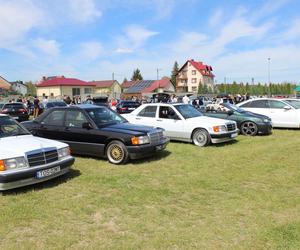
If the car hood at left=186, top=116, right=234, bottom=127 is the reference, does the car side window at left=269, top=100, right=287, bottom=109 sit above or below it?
above

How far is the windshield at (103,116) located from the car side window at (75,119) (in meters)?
0.23

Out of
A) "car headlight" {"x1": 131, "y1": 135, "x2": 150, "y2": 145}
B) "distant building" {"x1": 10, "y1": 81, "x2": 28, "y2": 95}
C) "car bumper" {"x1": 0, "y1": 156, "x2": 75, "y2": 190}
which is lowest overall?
"car bumper" {"x1": 0, "y1": 156, "x2": 75, "y2": 190}

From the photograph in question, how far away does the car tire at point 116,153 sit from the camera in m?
8.38

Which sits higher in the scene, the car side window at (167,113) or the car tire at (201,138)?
the car side window at (167,113)

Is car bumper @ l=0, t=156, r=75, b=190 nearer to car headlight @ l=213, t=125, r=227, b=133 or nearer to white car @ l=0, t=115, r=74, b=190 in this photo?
white car @ l=0, t=115, r=74, b=190

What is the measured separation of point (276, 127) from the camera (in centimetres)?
1619

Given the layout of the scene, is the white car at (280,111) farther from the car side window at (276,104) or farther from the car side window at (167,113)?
the car side window at (167,113)

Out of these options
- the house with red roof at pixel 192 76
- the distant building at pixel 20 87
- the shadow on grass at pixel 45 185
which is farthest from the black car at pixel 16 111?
the distant building at pixel 20 87

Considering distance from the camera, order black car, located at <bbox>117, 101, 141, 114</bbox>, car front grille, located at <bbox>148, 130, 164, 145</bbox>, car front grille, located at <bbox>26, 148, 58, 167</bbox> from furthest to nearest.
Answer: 1. black car, located at <bbox>117, 101, 141, 114</bbox>
2. car front grille, located at <bbox>148, 130, 164, 145</bbox>
3. car front grille, located at <bbox>26, 148, 58, 167</bbox>

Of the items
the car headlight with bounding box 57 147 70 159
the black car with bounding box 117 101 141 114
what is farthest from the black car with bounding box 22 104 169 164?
the black car with bounding box 117 101 141 114

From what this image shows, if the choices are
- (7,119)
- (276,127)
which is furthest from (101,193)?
(276,127)

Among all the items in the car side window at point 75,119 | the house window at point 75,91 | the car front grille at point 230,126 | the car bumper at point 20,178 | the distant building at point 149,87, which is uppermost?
the distant building at point 149,87

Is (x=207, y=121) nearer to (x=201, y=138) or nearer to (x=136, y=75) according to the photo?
(x=201, y=138)

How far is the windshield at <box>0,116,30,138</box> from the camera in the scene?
7.17m
